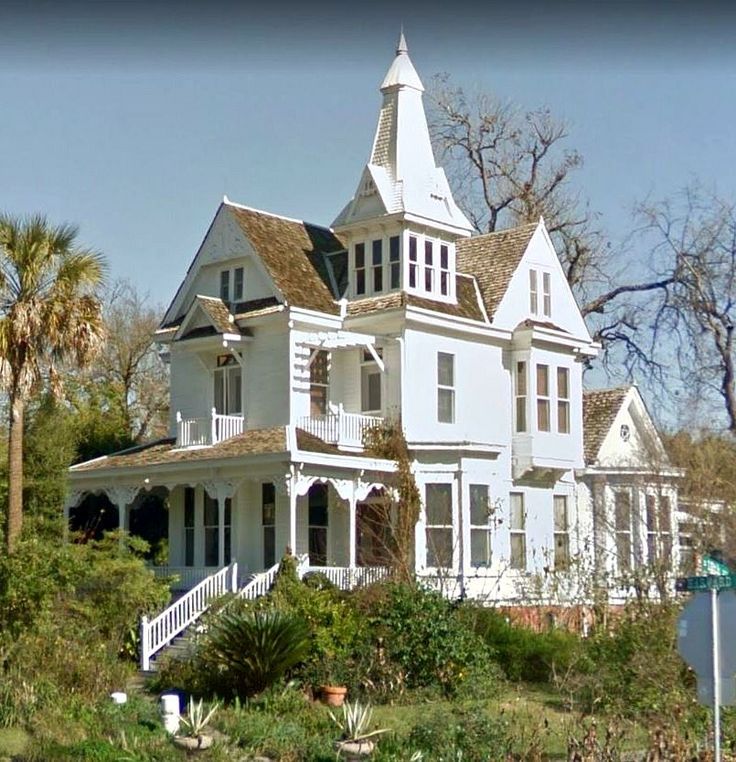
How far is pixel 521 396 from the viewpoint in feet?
113

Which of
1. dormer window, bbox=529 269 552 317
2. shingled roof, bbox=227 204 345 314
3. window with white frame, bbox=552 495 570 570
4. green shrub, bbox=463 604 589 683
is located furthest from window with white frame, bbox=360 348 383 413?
green shrub, bbox=463 604 589 683

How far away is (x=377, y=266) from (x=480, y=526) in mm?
6409

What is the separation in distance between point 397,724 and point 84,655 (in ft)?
17.6

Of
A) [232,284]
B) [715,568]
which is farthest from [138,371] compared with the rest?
[715,568]

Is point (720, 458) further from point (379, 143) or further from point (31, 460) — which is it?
point (31, 460)

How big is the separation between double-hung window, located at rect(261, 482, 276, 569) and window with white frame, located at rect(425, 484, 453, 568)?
3388 mm

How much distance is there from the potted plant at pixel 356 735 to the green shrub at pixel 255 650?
3.49 meters

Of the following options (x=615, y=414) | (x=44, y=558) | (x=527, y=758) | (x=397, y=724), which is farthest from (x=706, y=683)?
(x=615, y=414)

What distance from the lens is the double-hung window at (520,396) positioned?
3450 cm

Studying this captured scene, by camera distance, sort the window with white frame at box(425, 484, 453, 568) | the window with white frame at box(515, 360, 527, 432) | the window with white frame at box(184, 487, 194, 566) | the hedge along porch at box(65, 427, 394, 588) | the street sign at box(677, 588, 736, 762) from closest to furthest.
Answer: the street sign at box(677, 588, 736, 762) < the hedge along porch at box(65, 427, 394, 588) < the window with white frame at box(425, 484, 453, 568) < the window with white frame at box(184, 487, 194, 566) < the window with white frame at box(515, 360, 527, 432)

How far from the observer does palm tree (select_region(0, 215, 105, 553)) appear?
2802cm

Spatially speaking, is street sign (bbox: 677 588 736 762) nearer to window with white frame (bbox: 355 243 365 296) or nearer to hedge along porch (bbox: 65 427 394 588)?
hedge along porch (bbox: 65 427 394 588)

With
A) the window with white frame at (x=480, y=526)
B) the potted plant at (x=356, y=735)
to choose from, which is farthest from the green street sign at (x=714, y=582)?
the window with white frame at (x=480, y=526)

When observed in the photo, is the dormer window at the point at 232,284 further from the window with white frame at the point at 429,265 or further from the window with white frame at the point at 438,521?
the window with white frame at the point at 438,521
